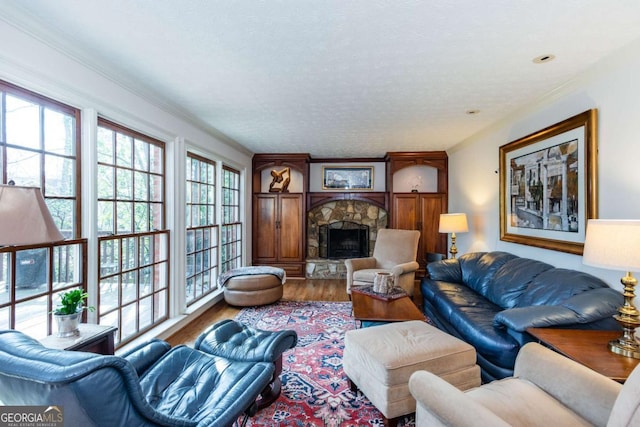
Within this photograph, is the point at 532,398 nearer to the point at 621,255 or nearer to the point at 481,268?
the point at 621,255

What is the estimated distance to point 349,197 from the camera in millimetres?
5695

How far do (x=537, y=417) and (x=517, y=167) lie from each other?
107 inches

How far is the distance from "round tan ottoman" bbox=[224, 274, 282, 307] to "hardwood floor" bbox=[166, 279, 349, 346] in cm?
16

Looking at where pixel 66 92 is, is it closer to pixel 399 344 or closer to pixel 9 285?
pixel 9 285

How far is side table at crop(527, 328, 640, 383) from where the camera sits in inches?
53.6

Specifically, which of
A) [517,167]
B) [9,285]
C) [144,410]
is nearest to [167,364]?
[144,410]

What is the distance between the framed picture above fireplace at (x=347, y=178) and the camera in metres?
5.90

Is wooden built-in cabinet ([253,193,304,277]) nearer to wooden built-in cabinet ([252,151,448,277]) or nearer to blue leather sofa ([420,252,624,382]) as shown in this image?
wooden built-in cabinet ([252,151,448,277])

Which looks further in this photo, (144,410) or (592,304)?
(592,304)

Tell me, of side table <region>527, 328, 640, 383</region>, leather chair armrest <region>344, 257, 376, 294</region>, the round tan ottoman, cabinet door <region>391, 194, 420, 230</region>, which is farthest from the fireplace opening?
side table <region>527, 328, 640, 383</region>

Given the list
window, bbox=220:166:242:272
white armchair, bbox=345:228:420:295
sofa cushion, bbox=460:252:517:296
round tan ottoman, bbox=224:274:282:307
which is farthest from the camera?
window, bbox=220:166:242:272

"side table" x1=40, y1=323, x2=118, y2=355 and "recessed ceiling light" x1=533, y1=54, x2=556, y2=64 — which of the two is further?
"recessed ceiling light" x1=533, y1=54, x2=556, y2=64

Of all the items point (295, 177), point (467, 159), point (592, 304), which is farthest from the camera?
point (295, 177)

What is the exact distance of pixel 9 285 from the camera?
1.66 m
